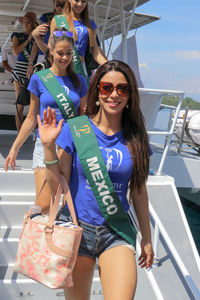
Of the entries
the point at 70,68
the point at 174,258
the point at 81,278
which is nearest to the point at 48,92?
the point at 70,68

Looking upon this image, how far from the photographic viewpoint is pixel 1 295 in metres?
3.47

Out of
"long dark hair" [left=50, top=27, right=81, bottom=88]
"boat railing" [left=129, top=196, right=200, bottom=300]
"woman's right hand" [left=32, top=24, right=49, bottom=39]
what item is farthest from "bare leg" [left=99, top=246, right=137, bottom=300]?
"woman's right hand" [left=32, top=24, right=49, bottom=39]

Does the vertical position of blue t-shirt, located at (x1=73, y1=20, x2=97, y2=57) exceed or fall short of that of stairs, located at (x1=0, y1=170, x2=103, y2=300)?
it exceeds it

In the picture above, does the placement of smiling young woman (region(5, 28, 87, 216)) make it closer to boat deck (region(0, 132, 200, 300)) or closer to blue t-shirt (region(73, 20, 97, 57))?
blue t-shirt (region(73, 20, 97, 57))

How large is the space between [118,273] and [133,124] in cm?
85

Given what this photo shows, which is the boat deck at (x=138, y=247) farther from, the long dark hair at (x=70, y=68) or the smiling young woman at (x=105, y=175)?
the long dark hair at (x=70, y=68)

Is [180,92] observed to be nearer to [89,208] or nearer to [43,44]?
[43,44]

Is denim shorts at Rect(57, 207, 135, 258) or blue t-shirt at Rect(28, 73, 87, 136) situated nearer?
denim shorts at Rect(57, 207, 135, 258)

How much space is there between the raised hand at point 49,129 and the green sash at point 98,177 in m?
0.12

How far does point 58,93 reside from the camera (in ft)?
9.05

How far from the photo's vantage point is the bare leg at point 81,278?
202cm

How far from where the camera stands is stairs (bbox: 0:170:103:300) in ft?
11.5

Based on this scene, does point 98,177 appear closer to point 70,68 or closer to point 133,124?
point 133,124

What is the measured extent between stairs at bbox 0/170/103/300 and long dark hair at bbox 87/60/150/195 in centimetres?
185
